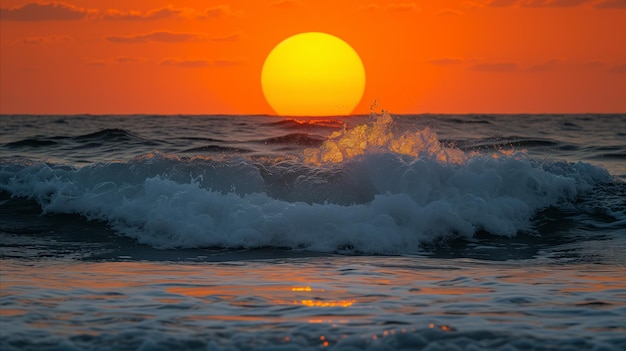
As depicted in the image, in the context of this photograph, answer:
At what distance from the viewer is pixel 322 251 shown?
33.2 ft

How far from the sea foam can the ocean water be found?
33 millimetres

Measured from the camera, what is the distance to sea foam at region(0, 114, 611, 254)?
1067 centimetres

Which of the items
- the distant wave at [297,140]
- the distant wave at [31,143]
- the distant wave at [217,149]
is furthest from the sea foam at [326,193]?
the distant wave at [297,140]

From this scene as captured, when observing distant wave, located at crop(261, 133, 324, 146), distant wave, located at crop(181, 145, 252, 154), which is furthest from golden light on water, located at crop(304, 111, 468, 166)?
distant wave, located at crop(261, 133, 324, 146)

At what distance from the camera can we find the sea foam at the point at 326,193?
10672 mm

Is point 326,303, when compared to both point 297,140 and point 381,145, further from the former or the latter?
point 297,140

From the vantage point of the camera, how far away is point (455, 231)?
37.2ft

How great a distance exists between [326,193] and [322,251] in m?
2.49

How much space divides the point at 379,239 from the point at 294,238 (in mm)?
1185

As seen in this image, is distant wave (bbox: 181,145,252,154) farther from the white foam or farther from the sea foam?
the white foam

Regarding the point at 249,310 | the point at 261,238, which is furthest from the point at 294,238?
the point at 249,310

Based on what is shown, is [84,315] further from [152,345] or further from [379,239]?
[379,239]

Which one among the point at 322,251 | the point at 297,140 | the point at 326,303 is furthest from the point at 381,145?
the point at 297,140

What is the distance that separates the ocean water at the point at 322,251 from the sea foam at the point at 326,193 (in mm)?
33
